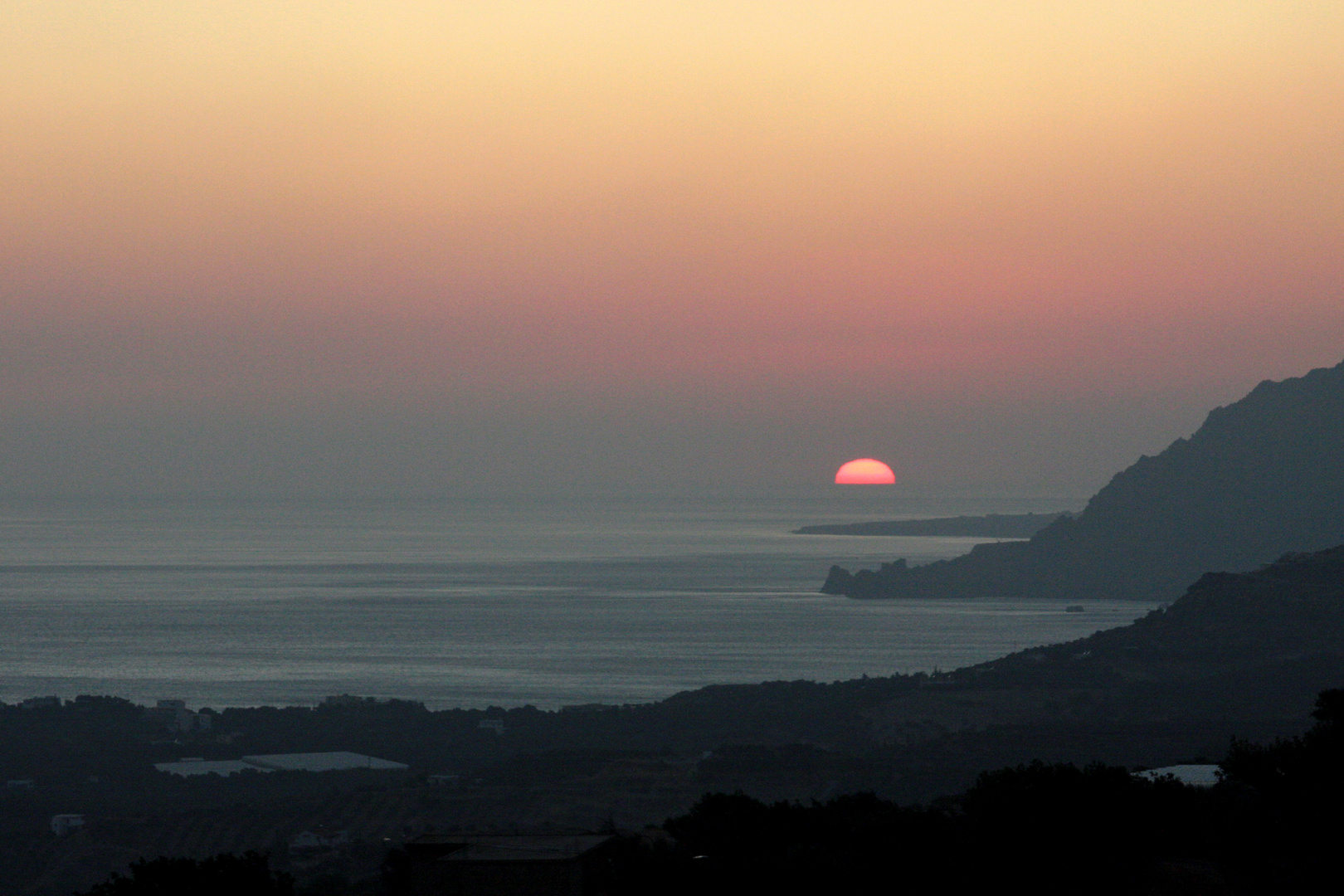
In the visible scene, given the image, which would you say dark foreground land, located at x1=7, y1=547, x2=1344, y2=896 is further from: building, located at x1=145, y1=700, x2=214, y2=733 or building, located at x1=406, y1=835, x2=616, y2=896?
building, located at x1=406, y1=835, x2=616, y2=896

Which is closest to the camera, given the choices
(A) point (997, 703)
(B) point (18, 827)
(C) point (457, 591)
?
(B) point (18, 827)

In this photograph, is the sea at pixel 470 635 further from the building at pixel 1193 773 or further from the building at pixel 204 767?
the building at pixel 1193 773

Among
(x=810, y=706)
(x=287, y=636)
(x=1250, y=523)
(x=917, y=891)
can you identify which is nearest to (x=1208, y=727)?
(x=810, y=706)

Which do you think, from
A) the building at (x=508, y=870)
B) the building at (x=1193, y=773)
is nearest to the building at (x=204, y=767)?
the building at (x=1193, y=773)

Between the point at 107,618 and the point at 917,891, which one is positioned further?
the point at 107,618

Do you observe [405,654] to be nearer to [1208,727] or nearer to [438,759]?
[438,759]

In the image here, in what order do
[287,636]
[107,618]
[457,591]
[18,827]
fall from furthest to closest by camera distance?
[457,591], [107,618], [287,636], [18,827]

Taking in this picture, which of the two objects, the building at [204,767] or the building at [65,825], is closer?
the building at [65,825]
